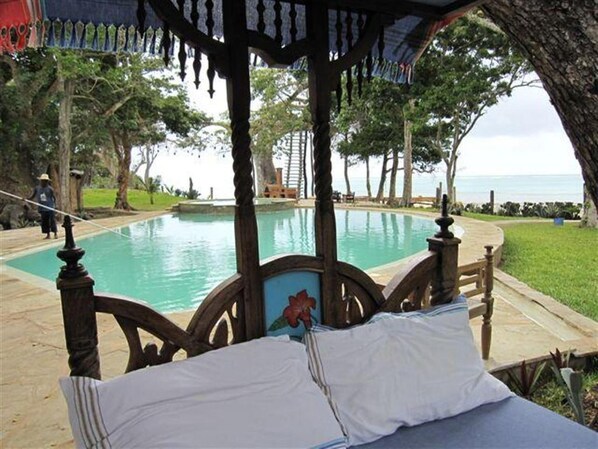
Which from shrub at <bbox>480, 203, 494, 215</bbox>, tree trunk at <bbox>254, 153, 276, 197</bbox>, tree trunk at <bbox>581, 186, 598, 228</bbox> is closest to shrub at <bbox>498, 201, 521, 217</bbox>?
shrub at <bbox>480, 203, 494, 215</bbox>

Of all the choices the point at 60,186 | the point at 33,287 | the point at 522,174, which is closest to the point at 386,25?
the point at 33,287

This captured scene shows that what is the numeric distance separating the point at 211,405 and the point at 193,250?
7013 mm

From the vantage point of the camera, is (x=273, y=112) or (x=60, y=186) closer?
(x=60, y=186)

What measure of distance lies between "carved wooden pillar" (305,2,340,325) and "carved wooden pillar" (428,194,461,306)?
485mm

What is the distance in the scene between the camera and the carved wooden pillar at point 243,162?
149 cm

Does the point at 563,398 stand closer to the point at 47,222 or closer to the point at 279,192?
the point at 47,222

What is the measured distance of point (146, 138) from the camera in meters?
13.6

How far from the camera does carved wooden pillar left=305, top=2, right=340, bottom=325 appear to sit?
164cm

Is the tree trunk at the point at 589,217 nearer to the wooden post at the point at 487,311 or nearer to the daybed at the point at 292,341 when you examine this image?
the wooden post at the point at 487,311

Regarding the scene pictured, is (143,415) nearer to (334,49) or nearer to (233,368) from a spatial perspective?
(233,368)

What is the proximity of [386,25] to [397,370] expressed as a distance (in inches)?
55.6

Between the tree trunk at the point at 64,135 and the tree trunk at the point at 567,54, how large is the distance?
35.3 feet

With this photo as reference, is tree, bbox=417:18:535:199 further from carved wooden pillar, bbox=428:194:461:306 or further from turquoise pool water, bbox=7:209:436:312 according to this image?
carved wooden pillar, bbox=428:194:461:306

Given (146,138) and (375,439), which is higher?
(146,138)
